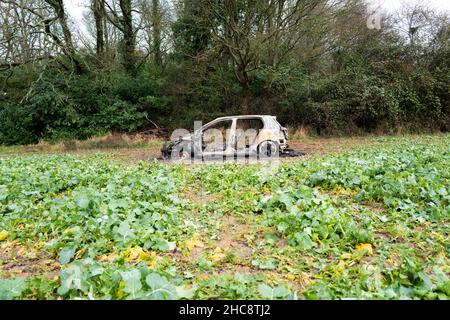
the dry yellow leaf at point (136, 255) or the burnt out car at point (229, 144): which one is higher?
the burnt out car at point (229, 144)

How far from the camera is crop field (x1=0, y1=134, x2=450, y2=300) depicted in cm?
255

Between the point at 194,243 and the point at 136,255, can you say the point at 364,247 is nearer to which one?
the point at 194,243

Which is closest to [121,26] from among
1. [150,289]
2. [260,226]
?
[260,226]

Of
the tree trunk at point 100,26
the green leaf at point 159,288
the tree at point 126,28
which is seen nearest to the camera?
the green leaf at point 159,288

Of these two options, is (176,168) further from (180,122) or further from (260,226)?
(180,122)

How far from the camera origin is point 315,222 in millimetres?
3723

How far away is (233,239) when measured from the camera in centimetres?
382

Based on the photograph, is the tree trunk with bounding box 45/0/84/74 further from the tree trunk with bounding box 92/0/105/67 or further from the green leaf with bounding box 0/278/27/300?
the green leaf with bounding box 0/278/27/300

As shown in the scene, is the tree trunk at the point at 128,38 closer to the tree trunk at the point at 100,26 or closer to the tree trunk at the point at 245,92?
the tree trunk at the point at 100,26

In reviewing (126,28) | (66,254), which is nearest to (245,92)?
(126,28)

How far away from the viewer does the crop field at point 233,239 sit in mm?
2553

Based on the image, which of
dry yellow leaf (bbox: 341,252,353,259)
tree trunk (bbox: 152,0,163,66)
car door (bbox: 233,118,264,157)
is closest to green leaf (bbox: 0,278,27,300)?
dry yellow leaf (bbox: 341,252,353,259)

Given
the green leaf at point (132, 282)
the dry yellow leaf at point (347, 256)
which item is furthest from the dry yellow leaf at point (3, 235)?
the dry yellow leaf at point (347, 256)

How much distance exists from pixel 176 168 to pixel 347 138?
999 centimetres
